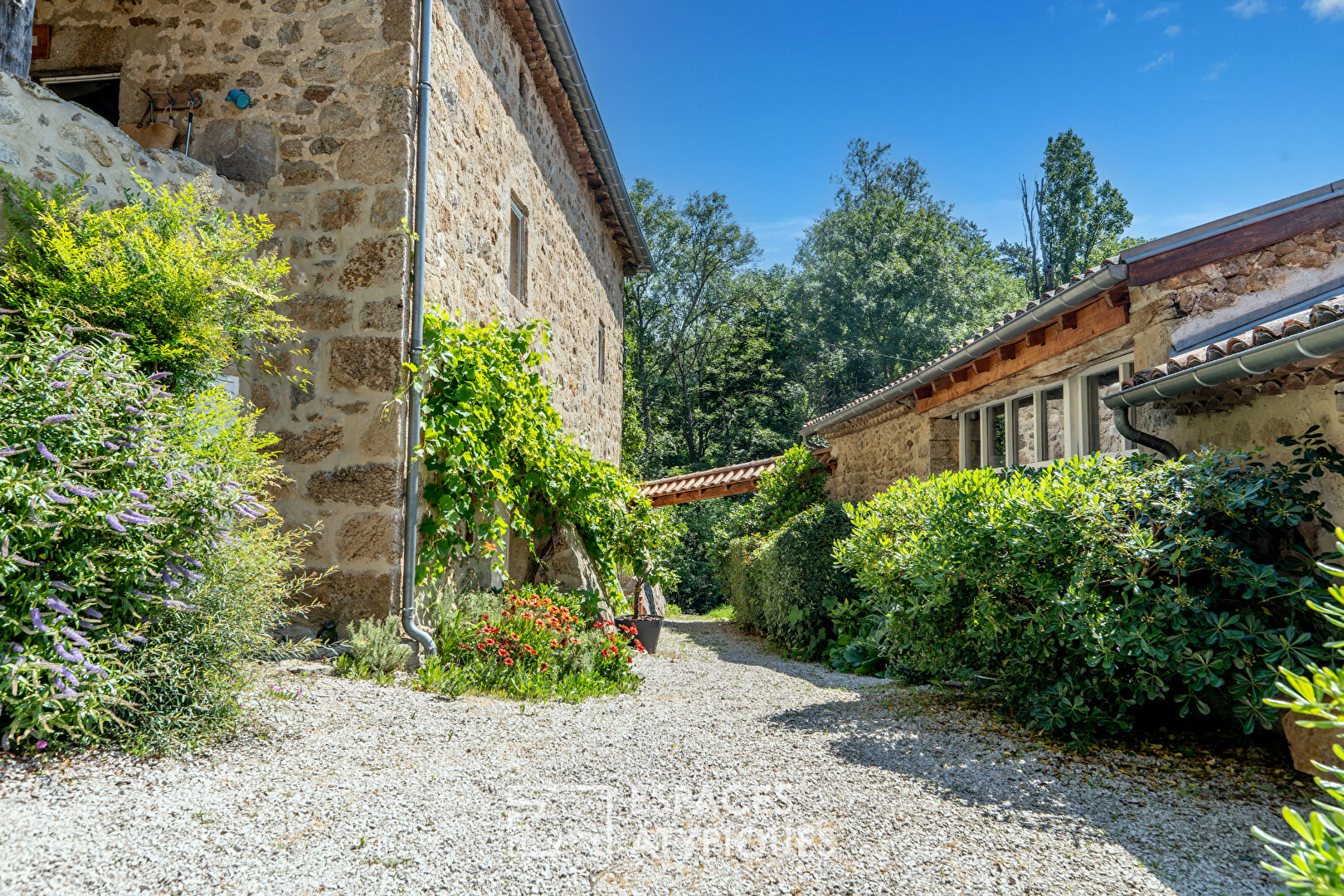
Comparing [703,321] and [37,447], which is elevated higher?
[703,321]

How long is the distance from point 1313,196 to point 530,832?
253 inches

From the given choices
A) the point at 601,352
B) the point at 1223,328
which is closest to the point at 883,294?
the point at 601,352

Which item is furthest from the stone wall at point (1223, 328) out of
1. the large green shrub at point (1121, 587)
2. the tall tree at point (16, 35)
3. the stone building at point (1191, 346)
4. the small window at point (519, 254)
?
the tall tree at point (16, 35)

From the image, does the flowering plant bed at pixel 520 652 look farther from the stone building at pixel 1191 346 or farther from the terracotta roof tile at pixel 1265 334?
the terracotta roof tile at pixel 1265 334

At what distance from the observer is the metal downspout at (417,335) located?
193 inches

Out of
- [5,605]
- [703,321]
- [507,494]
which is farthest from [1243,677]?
[703,321]

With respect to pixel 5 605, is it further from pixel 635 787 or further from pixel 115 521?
pixel 635 787

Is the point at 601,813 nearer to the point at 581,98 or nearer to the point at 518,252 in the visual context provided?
the point at 518,252

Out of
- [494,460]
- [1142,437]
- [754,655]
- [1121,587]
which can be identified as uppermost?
[1142,437]

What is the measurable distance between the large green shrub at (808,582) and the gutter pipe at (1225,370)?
3.94 metres

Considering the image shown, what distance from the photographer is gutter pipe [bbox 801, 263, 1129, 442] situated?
17.5ft

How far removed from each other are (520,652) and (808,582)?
15.8 feet

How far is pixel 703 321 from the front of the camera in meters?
26.5

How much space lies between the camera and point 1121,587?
12.8ft
